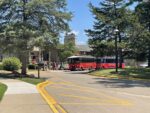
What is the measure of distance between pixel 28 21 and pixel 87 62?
38.0m

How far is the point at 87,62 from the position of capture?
7744cm

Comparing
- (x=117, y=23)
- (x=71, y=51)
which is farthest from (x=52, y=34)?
(x=71, y=51)

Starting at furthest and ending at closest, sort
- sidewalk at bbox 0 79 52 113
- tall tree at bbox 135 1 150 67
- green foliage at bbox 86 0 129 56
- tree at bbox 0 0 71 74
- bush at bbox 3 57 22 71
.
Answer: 1. green foliage at bbox 86 0 129 56
2. bush at bbox 3 57 22 71
3. tall tree at bbox 135 1 150 67
4. tree at bbox 0 0 71 74
5. sidewalk at bbox 0 79 52 113

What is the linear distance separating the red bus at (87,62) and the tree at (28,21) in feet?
112

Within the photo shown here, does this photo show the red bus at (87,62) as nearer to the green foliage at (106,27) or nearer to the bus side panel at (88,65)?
the bus side panel at (88,65)

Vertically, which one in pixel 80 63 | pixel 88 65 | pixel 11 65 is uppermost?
pixel 80 63

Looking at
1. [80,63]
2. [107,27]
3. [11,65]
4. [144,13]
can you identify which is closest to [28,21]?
[11,65]

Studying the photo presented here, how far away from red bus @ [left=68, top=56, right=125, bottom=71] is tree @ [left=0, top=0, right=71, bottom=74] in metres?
34.1

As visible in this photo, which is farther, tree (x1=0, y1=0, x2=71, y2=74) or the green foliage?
the green foliage

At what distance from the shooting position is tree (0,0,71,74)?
38.7 m

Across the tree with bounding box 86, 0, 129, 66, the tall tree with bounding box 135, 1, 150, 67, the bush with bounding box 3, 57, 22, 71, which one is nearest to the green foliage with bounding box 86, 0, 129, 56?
the tree with bounding box 86, 0, 129, 66

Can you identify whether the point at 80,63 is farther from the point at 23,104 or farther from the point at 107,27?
the point at 23,104

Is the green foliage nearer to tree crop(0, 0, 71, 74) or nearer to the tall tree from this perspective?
the tall tree

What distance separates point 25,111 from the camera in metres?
15.3
